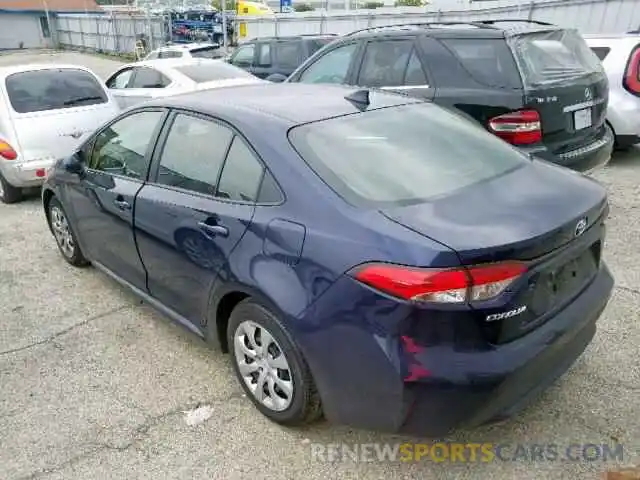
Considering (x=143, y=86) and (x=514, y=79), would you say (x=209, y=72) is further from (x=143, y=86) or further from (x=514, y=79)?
(x=514, y=79)

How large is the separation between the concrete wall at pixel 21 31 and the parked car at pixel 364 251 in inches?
1702

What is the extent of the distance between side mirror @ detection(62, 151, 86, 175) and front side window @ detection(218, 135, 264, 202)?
5.66 ft

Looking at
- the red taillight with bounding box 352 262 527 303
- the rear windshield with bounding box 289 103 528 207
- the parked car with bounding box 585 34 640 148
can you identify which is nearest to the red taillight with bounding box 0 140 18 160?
the rear windshield with bounding box 289 103 528 207

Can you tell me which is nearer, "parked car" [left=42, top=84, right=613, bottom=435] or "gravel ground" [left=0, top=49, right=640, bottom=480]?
"parked car" [left=42, top=84, right=613, bottom=435]

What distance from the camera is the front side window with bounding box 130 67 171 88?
874cm

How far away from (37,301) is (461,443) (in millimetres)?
3207

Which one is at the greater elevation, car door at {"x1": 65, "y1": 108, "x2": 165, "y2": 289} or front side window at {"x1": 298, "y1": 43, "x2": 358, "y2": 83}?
front side window at {"x1": 298, "y1": 43, "x2": 358, "y2": 83}

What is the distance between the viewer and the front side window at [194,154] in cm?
282

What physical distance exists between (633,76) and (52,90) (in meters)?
7.07

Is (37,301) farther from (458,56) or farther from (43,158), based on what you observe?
(458,56)

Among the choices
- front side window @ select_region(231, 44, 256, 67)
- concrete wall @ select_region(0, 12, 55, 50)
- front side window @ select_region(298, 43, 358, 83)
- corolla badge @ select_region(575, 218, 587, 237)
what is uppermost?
front side window @ select_region(298, 43, 358, 83)

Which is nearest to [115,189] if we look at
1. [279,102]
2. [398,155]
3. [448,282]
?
[279,102]

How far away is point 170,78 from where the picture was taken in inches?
339

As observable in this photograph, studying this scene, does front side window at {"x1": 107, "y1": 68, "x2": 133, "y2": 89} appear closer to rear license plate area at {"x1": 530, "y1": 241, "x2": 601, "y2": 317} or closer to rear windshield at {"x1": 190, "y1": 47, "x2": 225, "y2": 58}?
rear windshield at {"x1": 190, "y1": 47, "x2": 225, "y2": 58}
